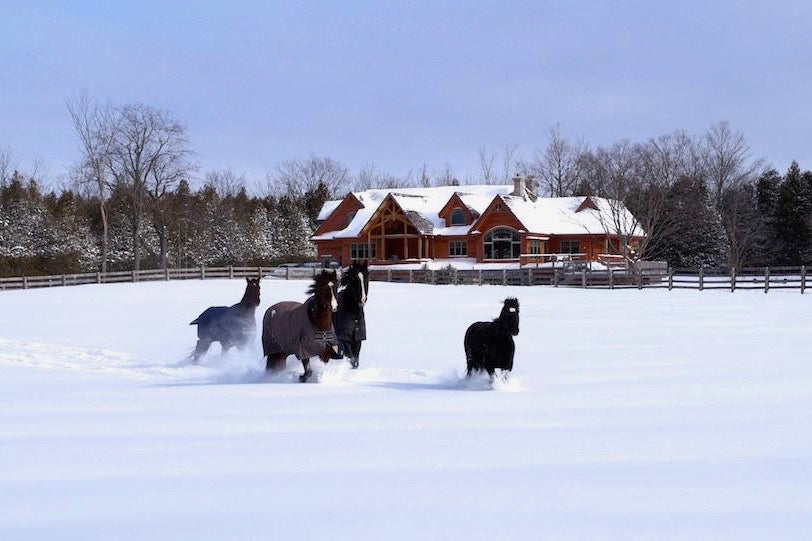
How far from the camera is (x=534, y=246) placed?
53625 millimetres

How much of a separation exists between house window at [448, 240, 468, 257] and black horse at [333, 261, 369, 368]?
43.2 m

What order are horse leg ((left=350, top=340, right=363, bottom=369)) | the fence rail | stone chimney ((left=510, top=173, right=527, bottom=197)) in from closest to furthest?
horse leg ((left=350, top=340, right=363, bottom=369)), the fence rail, stone chimney ((left=510, top=173, right=527, bottom=197))

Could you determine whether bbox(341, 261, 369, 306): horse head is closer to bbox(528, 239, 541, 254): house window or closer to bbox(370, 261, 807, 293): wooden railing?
bbox(370, 261, 807, 293): wooden railing

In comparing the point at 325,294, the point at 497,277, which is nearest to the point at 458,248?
the point at 497,277

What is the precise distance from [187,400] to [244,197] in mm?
64017

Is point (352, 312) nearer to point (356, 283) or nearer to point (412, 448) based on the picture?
point (356, 283)

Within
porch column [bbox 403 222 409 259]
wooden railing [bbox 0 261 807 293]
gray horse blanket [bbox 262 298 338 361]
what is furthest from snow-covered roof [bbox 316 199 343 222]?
gray horse blanket [bbox 262 298 338 361]

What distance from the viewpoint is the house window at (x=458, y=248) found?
5508 centimetres

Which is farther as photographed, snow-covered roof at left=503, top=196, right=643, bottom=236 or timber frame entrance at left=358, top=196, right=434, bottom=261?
timber frame entrance at left=358, top=196, right=434, bottom=261

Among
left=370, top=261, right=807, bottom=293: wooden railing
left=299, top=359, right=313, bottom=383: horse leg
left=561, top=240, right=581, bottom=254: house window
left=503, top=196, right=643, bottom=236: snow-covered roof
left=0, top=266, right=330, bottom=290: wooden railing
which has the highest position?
left=503, top=196, right=643, bottom=236: snow-covered roof

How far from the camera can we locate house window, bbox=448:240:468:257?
55.1 meters

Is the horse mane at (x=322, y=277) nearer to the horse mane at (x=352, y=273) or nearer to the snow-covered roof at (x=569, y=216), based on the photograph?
the horse mane at (x=352, y=273)

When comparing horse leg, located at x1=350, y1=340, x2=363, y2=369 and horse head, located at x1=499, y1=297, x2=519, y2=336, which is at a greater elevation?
horse head, located at x1=499, y1=297, x2=519, y2=336

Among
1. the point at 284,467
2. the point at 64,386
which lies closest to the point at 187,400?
the point at 64,386
